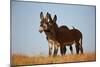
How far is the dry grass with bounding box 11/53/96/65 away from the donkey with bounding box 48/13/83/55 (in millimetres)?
92

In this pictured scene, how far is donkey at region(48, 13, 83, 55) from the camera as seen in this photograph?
237 centimetres

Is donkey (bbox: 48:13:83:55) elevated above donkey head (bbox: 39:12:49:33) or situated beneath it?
situated beneath

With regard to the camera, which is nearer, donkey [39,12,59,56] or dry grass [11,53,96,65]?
dry grass [11,53,96,65]

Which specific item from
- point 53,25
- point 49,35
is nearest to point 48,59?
point 49,35

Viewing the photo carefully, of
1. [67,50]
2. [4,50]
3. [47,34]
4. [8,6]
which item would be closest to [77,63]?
[67,50]

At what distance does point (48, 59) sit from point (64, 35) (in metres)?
0.37

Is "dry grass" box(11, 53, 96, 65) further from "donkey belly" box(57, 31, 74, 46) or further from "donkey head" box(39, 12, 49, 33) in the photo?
"donkey head" box(39, 12, 49, 33)

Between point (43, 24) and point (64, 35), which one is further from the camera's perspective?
point (64, 35)

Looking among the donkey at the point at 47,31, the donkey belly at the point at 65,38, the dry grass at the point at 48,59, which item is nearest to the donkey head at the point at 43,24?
the donkey at the point at 47,31

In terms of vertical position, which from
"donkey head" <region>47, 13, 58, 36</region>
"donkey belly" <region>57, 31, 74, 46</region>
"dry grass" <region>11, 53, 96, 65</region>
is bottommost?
"dry grass" <region>11, 53, 96, 65</region>

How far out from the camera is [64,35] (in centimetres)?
242

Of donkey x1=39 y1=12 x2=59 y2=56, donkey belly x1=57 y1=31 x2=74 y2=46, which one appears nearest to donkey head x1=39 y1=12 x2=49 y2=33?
donkey x1=39 y1=12 x2=59 y2=56

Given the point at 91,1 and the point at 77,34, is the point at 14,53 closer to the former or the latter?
the point at 77,34

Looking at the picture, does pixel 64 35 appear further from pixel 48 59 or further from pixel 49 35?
pixel 48 59
